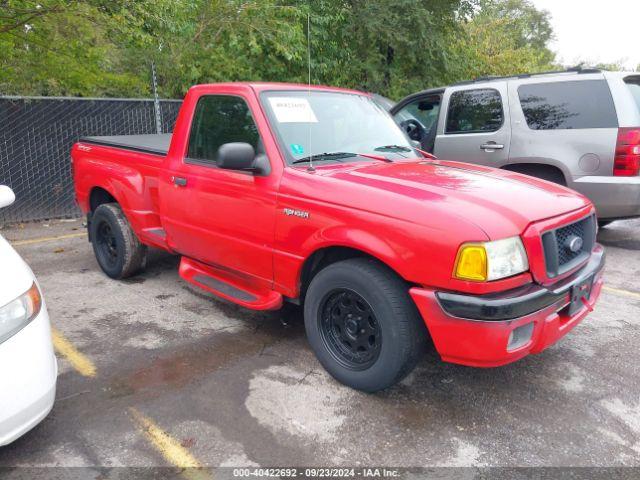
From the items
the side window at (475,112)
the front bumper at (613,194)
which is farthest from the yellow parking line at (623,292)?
the side window at (475,112)

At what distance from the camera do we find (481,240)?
269 cm

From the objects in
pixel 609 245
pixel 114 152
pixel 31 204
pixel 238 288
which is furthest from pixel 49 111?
pixel 609 245

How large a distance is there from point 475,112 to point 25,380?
5.99 meters

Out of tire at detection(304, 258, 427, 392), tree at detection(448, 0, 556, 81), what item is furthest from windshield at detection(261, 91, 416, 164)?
tree at detection(448, 0, 556, 81)

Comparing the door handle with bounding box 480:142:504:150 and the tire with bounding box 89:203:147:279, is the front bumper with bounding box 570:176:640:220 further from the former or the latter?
the tire with bounding box 89:203:147:279

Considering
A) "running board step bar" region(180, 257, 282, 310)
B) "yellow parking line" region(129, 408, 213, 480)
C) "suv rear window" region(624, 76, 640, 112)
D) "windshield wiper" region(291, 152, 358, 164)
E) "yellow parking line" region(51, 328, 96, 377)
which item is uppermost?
"suv rear window" region(624, 76, 640, 112)

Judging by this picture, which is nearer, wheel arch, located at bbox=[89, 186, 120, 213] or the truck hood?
the truck hood

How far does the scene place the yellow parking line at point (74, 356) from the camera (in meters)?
3.56

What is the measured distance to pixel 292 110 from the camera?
12.6 ft

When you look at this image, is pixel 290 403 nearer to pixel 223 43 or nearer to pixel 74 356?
pixel 74 356

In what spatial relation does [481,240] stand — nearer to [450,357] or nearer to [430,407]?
[450,357]

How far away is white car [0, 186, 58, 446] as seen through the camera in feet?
7.74

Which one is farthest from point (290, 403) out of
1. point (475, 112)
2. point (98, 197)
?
point (475, 112)

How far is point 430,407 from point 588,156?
406cm
